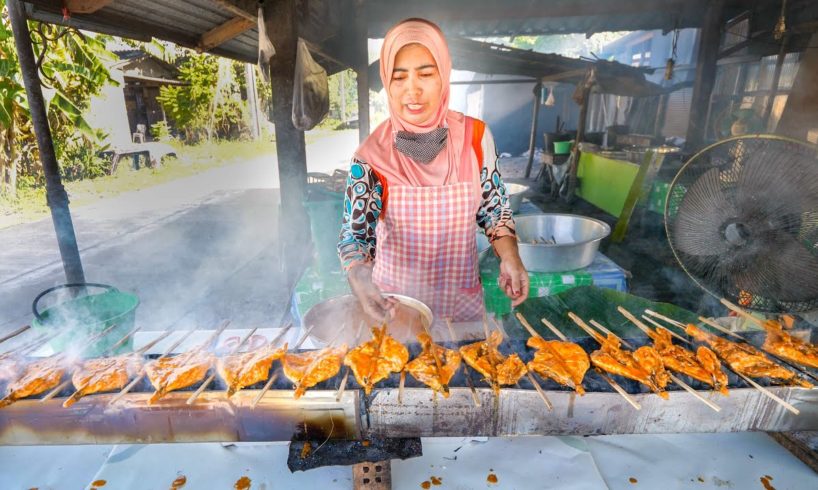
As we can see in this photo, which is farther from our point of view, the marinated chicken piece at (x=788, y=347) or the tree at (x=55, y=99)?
the tree at (x=55, y=99)

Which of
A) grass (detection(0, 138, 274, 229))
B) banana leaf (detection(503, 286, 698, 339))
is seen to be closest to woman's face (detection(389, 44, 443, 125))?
banana leaf (detection(503, 286, 698, 339))

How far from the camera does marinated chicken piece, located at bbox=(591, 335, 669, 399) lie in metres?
1.83

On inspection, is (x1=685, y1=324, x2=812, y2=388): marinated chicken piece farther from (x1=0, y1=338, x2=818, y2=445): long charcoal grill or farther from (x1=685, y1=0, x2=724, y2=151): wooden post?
(x1=685, y1=0, x2=724, y2=151): wooden post

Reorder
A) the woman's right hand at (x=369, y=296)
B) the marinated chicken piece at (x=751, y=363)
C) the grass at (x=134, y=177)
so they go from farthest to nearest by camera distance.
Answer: the grass at (x=134, y=177), the woman's right hand at (x=369, y=296), the marinated chicken piece at (x=751, y=363)

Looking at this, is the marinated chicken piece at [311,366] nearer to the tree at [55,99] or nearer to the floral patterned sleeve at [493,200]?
the floral patterned sleeve at [493,200]

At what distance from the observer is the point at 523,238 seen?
14.9 feet

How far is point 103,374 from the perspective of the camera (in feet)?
6.26

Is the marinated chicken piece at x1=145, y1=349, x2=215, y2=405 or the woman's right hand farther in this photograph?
the woman's right hand

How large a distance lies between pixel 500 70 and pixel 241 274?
24.3 feet

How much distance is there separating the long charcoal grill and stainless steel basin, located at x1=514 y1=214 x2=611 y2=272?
1.88 metres

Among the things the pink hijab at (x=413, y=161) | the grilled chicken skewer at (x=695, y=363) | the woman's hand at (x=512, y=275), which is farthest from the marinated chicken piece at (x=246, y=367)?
the grilled chicken skewer at (x=695, y=363)

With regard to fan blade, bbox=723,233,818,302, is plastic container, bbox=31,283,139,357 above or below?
below

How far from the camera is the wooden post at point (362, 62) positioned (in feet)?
23.3

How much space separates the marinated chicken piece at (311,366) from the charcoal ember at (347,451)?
0.24m
